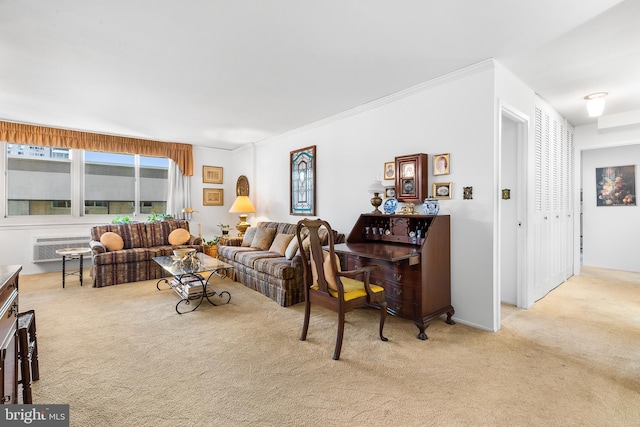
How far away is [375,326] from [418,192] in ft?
4.73

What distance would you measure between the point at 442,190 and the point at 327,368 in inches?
81.0

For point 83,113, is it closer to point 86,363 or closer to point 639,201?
point 86,363

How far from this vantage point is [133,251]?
15.5 feet

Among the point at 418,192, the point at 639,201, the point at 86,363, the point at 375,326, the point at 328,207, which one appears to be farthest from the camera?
the point at 639,201

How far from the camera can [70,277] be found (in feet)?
16.0

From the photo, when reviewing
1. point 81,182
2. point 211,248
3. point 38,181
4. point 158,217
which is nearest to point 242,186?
point 211,248

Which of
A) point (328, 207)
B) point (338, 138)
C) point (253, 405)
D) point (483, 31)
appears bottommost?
point (253, 405)

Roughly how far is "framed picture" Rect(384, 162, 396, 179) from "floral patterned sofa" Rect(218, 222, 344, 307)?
1.00 meters

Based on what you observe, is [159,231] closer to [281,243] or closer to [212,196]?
[212,196]

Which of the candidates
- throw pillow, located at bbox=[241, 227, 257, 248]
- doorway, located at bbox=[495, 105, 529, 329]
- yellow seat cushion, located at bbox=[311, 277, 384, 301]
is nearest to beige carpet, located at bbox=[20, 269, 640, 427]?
doorway, located at bbox=[495, 105, 529, 329]

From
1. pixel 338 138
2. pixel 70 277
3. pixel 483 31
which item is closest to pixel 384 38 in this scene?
pixel 483 31

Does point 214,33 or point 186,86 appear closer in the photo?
point 214,33

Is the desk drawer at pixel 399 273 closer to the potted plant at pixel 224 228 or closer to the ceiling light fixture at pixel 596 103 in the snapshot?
the ceiling light fixture at pixel 596 103

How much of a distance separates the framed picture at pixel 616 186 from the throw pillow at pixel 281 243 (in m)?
5.72
